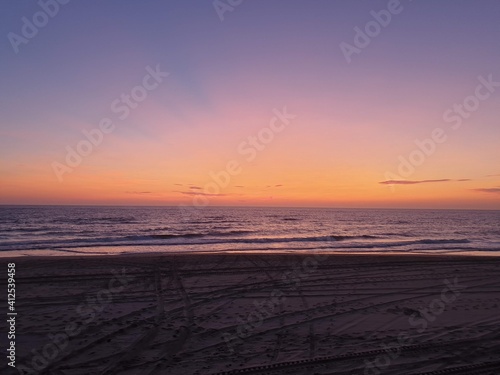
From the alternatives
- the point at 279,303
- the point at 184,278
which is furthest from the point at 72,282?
the point at 279,303

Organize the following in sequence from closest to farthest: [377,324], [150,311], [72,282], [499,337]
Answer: [499,337] < [377,324] < [150,311] < [72,282]

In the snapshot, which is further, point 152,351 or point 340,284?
point 340,284

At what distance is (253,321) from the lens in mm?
8648

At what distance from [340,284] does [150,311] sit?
701 cm

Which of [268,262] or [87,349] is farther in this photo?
[268,262]

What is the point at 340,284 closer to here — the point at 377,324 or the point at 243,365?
the point at 377,324

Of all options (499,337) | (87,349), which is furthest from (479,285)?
(87,349)

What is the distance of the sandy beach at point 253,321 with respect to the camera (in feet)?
20.5

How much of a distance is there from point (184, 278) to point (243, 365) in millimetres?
8339

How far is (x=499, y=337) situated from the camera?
7.64 meters

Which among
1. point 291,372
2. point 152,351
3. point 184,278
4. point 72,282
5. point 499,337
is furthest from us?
point 184,278

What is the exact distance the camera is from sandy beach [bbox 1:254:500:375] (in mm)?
6254

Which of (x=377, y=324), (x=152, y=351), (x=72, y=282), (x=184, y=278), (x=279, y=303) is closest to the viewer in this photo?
(x=152, y=351)

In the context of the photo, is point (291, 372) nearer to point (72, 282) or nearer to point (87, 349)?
point (87, 349)
